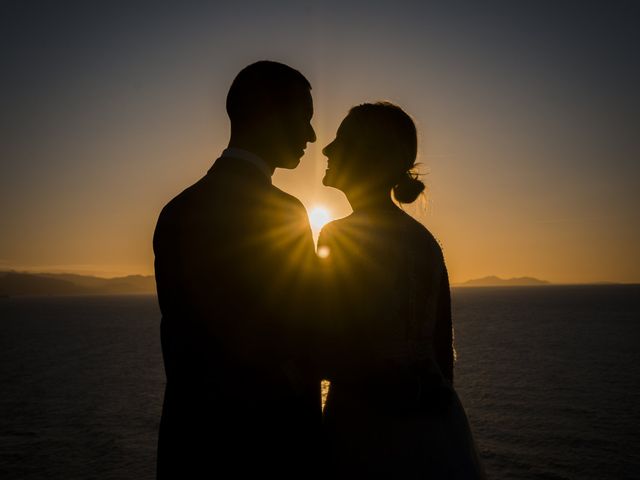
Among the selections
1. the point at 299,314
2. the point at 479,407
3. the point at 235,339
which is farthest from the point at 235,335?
the point at 479,407

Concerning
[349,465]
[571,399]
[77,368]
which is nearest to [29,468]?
[349,465]

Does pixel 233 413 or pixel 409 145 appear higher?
pixel 409 145

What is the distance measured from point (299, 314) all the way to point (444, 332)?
115 cm

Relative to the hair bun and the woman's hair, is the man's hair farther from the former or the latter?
the hair bun

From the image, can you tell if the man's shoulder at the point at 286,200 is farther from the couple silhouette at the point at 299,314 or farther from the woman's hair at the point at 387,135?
the woman's hair at the point at 387,135

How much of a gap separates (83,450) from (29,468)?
3.97 meters

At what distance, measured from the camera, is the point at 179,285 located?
2109mm

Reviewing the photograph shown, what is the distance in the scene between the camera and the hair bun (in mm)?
2875

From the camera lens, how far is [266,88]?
2.47 m

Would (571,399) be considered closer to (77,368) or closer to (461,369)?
(461,369)

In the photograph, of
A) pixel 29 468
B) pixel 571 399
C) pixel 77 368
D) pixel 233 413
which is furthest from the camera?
pixel 77 368

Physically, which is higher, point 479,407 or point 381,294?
point 381,294

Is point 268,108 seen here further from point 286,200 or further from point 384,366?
point 384,366

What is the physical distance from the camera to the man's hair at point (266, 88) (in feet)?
8.08
